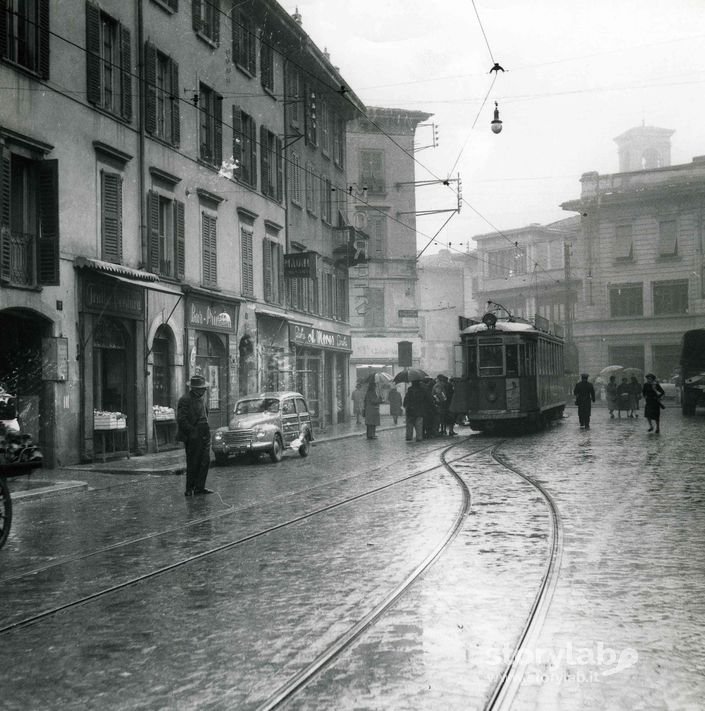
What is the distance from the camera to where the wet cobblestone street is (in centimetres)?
466

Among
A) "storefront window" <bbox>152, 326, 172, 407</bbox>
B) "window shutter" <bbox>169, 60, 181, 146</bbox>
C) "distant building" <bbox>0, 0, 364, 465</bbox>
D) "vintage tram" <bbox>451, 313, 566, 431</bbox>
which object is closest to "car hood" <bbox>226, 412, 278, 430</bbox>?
"distant building" <bbox>0, 0, 364, 465</bbox>

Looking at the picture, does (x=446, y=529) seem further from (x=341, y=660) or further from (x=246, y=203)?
(x=246, y=203)

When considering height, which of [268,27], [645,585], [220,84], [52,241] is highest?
[268,27]

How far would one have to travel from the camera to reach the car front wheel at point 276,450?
1988cm

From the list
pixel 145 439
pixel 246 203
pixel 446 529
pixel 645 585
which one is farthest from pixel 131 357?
pixel 645 585

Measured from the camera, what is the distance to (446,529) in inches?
376

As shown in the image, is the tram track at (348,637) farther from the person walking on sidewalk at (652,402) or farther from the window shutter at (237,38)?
the window shutter at (237,38)

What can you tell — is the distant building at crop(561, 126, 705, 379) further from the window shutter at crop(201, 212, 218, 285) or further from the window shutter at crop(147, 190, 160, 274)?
the window shutter at crop(147, 190, 160, 274)

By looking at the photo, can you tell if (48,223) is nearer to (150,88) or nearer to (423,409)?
(150,88)

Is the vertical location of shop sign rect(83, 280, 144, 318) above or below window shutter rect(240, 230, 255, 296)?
below

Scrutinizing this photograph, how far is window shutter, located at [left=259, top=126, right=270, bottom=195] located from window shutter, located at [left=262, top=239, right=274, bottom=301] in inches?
64.5

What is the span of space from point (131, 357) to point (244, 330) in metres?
6.93

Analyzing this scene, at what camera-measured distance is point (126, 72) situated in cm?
2134

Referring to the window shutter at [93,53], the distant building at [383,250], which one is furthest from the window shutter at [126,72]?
the distant building at [383,250]
